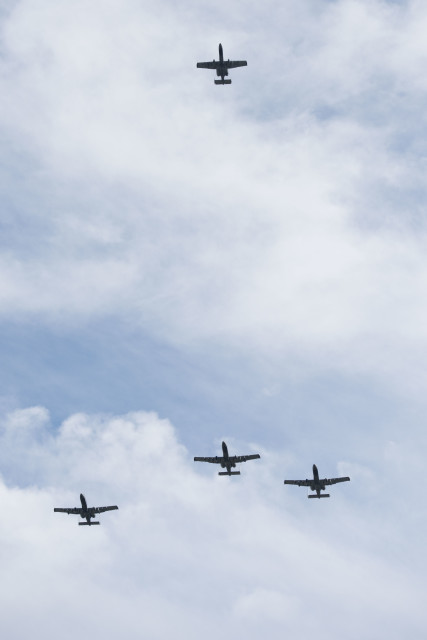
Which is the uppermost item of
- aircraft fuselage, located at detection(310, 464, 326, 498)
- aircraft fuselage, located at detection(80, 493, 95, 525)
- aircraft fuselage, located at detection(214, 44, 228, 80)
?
aircraft fuselage, located at detection(214, 44, 228, 80)

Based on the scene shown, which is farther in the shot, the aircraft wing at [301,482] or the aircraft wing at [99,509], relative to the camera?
the aircraft wing at [99,509]

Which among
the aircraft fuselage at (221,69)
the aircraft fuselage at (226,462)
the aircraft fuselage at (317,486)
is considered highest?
the aircraft fuselage at (221,69)

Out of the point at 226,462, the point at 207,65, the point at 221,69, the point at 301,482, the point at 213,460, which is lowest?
the point at 301,482

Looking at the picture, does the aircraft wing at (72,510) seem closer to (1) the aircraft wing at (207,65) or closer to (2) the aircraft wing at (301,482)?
(2) the aircraft wing at (301,482)

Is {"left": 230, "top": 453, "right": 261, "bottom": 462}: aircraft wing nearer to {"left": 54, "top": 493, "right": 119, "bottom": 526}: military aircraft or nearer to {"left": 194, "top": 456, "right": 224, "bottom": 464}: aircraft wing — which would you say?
{"left": 194, "top": 456, "right": 224, "bottom": 464}: aircraft wing

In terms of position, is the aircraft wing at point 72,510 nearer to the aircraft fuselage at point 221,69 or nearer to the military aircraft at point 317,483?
the military aircraft at point 317,483

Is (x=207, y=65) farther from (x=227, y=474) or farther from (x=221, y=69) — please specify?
(x=227, y=474)

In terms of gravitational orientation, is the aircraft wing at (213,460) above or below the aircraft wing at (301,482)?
above

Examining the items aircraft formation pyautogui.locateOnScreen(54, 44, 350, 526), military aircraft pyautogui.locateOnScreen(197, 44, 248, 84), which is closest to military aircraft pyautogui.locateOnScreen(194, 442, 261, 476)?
aircraft formation pyautogui.locateOnScreen(54, 44, 350, 526)

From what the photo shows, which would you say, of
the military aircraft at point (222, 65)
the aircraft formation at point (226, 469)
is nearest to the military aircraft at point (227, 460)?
the aircraft formation at point (226, 469)

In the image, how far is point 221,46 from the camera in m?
191

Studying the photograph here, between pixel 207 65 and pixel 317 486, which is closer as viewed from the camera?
pixel 317 486

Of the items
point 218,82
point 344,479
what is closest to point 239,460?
point 344,479

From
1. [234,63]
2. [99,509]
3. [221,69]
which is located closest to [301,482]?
[99,509]
